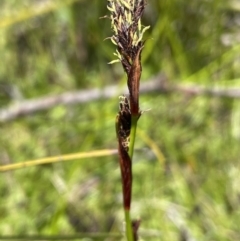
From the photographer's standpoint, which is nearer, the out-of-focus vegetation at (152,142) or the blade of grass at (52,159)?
the blade of grass at (52,159)

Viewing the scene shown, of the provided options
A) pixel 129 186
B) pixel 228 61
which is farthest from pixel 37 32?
pixel 129 186

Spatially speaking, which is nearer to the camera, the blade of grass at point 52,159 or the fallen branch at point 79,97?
the blade of grass at point 52,159

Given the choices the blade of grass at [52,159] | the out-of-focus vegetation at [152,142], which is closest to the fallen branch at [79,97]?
the out-of-focus vegetation at [152,142]

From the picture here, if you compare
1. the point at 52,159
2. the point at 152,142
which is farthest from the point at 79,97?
the point at 52,159

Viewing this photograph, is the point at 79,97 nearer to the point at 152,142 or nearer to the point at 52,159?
the point at 152,142

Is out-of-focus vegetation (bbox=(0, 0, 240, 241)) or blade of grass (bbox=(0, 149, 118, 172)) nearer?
blade of grass (bbox=(0, 149, 118, 172))

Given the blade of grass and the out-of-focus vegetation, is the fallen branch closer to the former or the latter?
the out-of-focus vegetation

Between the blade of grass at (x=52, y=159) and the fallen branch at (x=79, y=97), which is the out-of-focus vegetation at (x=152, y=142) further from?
the blade of grass at (x=52, y=159)

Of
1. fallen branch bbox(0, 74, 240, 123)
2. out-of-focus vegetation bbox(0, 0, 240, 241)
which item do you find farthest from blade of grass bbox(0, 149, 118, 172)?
fallen branch bbox(0, 74, 240, 123)
